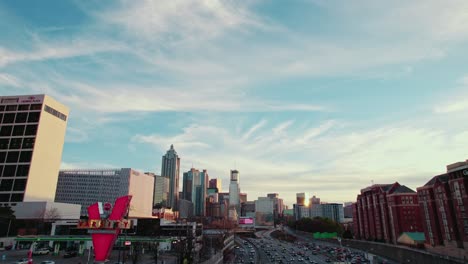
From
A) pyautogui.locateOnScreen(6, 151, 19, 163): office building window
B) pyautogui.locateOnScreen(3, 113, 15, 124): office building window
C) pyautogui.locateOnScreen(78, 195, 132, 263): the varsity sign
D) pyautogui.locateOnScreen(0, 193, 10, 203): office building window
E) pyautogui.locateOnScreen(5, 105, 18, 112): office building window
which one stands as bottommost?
pyautogui.locateOnScreen(78, 195, 132, 263): the varsity sign

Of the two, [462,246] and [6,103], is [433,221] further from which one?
[6,103]

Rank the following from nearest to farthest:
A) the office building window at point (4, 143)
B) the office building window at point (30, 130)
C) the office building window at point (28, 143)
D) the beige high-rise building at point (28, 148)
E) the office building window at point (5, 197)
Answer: the office building window at point (5, 197)
the beige high-rise building at point (28, 148)
the office building window at point (4, 143)
the office building window at point (28, 143)
the office building window at point (30, 130)

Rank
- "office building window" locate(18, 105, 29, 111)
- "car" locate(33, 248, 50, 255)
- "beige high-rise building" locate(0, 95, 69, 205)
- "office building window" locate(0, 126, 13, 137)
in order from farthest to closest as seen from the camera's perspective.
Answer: "office building window" locate(18, 105, 29, 111), "office building window" locate(0, 126, 13, 137), "beige high-rise building" locate(0, 95, 69, 205), "car" locate(33, 248, 50, 255)

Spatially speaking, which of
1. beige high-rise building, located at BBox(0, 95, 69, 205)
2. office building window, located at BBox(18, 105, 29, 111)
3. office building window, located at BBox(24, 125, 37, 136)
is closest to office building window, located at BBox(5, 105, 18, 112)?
beige high-rise building, located at BBox(0, 95, 69, 205)

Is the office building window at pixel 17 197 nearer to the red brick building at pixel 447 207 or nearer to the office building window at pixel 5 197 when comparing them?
the office building window at pixel 5 197

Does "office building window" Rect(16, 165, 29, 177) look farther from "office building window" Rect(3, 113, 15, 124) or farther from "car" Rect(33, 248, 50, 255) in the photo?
"car" Rect(33, 248, 50, 255)

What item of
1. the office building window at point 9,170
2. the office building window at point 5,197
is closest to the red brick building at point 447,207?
the office building window at point 9,170

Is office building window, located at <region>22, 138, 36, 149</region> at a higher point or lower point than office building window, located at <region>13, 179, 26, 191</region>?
higher

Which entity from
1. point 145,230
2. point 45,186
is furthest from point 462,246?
point 45,186
